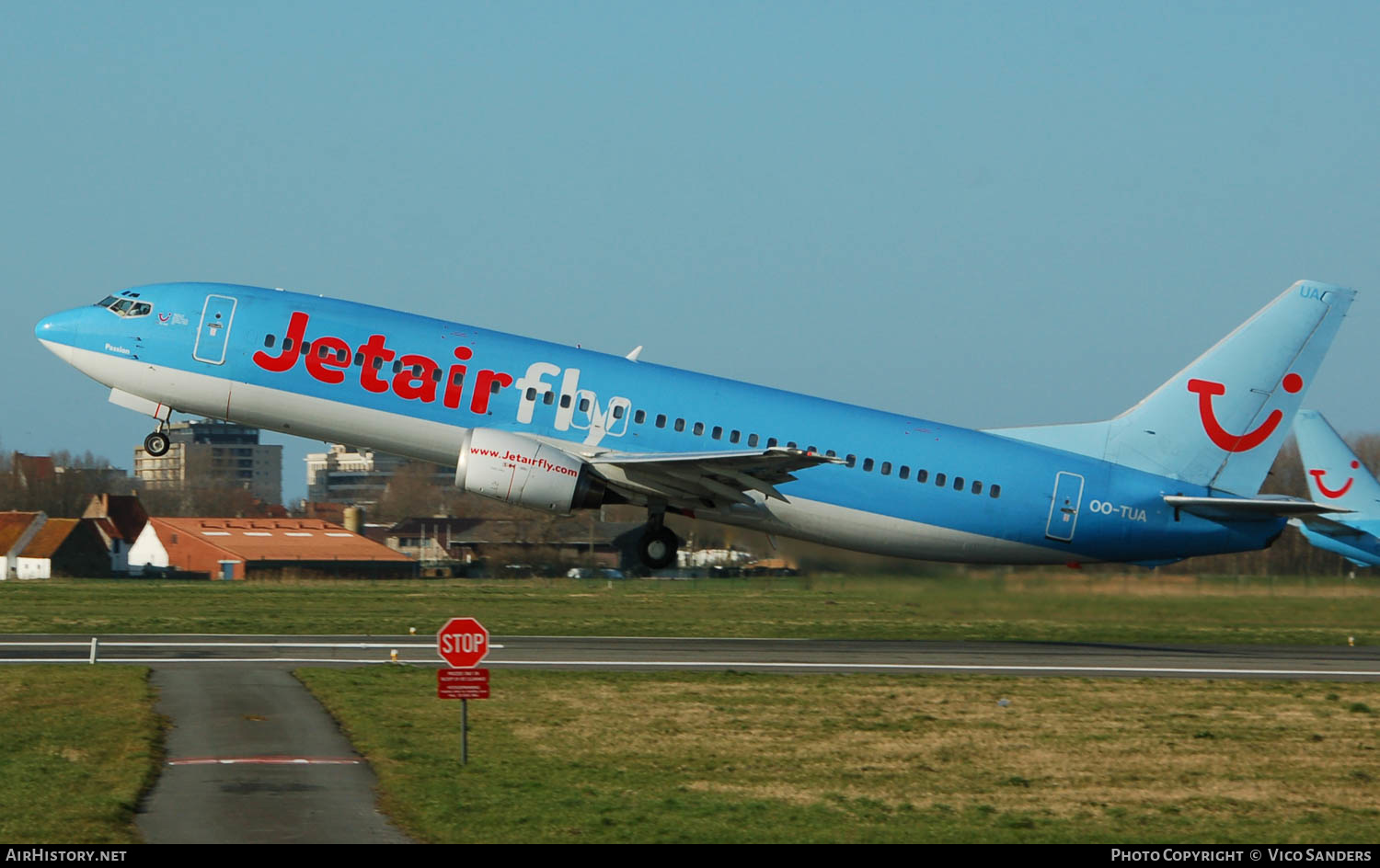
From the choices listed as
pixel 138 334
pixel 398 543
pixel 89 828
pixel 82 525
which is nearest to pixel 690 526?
pixel 138 334

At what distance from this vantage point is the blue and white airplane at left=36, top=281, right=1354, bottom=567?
103 feet

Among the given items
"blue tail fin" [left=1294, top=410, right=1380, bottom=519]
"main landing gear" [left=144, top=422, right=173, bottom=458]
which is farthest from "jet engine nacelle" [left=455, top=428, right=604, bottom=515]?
"blue tail fin" [left=1294, top=410, right=1380, bottom=519]

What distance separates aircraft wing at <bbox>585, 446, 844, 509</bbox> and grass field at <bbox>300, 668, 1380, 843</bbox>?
14.7ft

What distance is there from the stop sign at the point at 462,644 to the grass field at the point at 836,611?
17.0m

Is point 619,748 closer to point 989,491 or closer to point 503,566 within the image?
point 989,491

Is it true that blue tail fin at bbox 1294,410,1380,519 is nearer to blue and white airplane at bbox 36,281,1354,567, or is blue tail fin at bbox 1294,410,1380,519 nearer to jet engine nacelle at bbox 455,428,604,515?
blue and white airplane at bbox 36,281,1354,567

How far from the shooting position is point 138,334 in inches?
1248

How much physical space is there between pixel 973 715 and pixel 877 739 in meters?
3.45

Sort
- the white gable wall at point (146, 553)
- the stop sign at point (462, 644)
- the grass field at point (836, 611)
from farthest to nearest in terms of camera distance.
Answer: the white gable wall at point (146, 553) → the grass field at point (836, 611) → the stop sign at point (462, 644)

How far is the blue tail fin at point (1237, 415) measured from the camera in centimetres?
3547

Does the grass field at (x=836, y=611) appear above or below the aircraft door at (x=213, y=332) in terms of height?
below

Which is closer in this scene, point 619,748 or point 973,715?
point 619,748

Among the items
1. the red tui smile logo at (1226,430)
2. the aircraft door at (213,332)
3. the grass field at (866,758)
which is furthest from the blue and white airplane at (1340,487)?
the aircraft door at (213,332)

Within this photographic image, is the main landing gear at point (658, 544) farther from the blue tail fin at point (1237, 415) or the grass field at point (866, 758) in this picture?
the blue tail fin at point (1237, 415)
